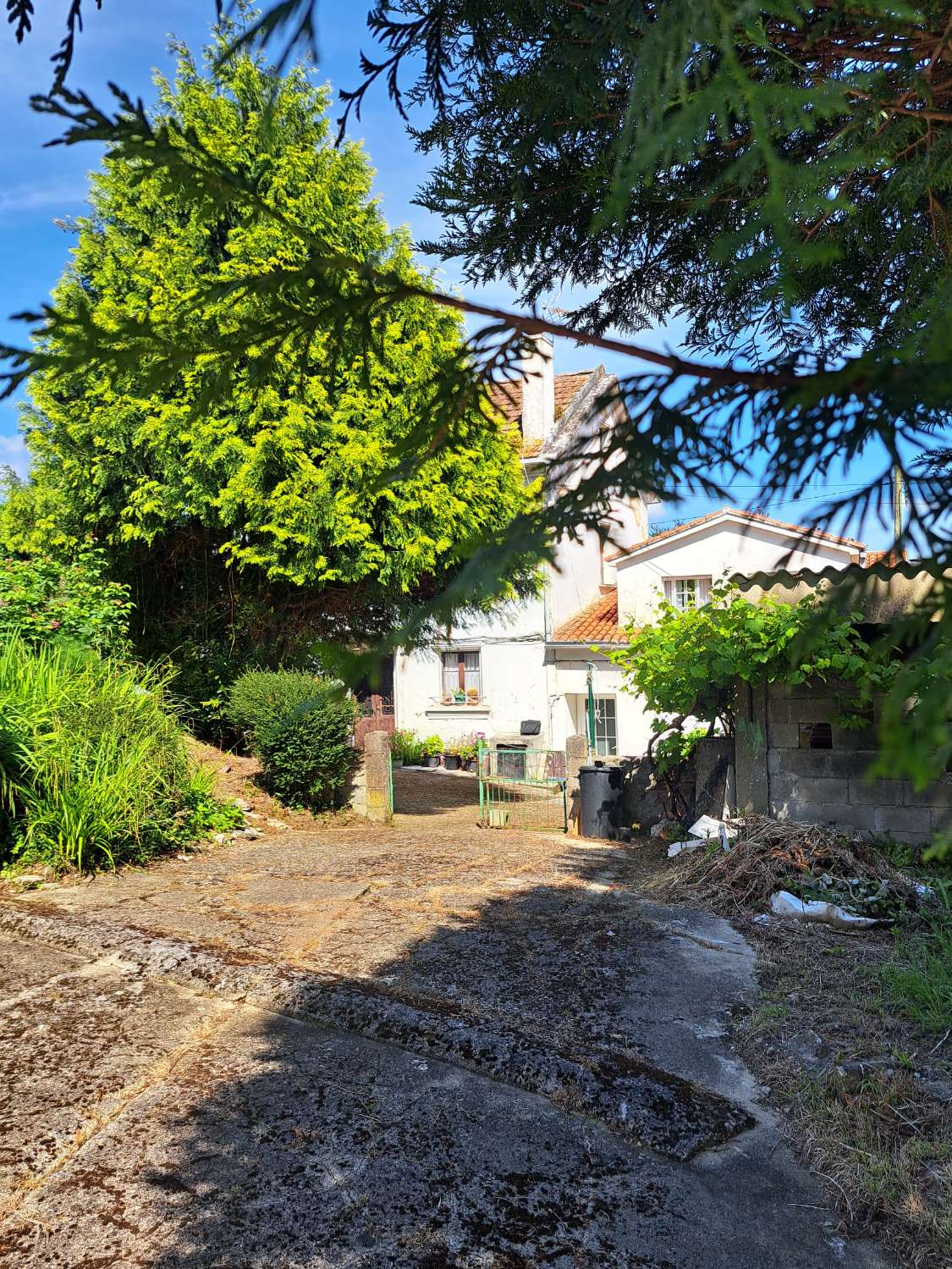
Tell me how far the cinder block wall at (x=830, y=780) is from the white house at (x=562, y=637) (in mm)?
9332

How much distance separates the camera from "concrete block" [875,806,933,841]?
6785 mm

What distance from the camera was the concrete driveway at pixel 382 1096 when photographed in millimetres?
2662

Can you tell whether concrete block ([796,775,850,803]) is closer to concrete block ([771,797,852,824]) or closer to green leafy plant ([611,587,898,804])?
concrete block ([771,797,852,824])

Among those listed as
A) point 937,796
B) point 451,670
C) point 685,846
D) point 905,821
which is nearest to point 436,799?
point 451,670

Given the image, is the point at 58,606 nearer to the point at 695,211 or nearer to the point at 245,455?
the point at 245,455

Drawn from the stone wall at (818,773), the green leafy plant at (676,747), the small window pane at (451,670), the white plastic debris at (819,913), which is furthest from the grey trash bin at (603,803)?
the small window pane at (451,670)

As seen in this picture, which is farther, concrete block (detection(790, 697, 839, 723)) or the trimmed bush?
the trimmed bush

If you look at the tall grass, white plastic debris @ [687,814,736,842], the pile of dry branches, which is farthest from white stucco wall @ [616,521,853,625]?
the tall grass

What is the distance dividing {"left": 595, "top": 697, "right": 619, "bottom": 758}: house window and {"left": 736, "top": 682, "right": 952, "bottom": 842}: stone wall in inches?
467

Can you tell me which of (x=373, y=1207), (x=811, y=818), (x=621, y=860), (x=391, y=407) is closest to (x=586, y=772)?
(x=621, y=860)

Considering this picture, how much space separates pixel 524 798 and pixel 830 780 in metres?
5.62

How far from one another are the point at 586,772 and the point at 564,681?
1020 cm

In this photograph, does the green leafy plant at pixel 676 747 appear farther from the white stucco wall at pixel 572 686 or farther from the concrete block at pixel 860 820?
the white stucco wall at pixel 572 686

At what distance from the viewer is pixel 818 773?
712 centimetres
